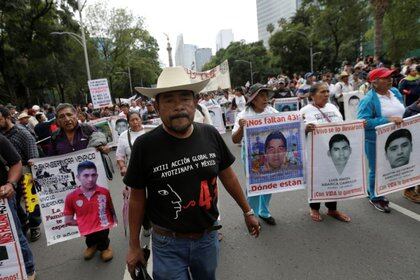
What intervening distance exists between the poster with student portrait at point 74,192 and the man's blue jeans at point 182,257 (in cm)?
212

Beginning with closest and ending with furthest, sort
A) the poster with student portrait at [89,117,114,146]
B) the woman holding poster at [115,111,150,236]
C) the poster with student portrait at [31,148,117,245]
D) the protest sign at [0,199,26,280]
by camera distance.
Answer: the protest sign at [0,199,26,280] < the poster with student portrait at [31,148,117,245] < the woman holding poster at [115,111,150,236] < the poster with student portrait at [89,117,114,146]

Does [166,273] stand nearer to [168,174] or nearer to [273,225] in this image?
[168,174]

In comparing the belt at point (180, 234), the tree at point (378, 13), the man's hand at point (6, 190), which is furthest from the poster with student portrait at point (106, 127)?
the tree at point (378, 13)

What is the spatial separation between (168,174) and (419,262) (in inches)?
113

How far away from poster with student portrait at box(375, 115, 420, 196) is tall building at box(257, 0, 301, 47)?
131912 mm

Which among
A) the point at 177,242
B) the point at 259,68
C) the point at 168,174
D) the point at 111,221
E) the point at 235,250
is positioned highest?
the point at 259,68

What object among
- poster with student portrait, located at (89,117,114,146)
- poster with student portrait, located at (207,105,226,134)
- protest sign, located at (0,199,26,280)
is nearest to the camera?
protest sign, located at (0,199,26,280)

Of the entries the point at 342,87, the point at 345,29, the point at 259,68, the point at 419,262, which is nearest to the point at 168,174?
the point at 419,262

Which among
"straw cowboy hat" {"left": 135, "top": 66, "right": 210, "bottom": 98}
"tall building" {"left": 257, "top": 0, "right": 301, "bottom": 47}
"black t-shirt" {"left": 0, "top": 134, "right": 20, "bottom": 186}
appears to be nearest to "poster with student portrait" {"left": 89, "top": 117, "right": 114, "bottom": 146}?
"black t-shirt" {"left": 0, "top": 134, "right": 20, "bottom": 186}

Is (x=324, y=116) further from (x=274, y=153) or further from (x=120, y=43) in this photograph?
(x=120, y=43)

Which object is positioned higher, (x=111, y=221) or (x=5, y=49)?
Result: (x=5, y=49)

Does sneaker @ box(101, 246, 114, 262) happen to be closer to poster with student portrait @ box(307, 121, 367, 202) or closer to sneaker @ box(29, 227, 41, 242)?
sneaker @ box(29, 227, 41, 242)

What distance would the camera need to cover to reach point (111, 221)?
438 centimetres

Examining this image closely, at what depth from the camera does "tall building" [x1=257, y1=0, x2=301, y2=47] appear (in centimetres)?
13200
